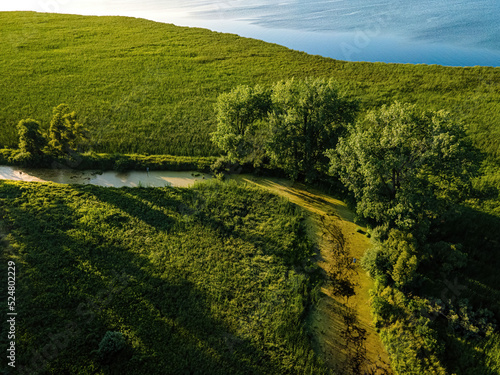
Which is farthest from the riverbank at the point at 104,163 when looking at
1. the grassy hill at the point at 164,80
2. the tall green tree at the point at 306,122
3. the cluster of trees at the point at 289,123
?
the tall green tree at the point at 306,122

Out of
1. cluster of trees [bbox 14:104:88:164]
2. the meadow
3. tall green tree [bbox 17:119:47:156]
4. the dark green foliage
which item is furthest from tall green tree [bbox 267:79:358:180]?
tall green tree [bbox 17:119:47:156]

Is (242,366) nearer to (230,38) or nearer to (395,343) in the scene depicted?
(395,343)

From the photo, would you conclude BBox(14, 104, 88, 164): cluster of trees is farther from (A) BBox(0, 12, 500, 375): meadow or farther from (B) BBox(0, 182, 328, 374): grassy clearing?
(B) BBox(0, 182, 328, 374): grassy clearing

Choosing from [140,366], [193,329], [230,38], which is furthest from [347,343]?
[230,38]

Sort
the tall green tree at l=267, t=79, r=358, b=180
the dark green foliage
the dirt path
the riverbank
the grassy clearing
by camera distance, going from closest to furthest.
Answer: the dark green foliage < the grassy clearing < the dirt path < the tall green tree at l=267, t=79, r=358, b=180 < the riverbank

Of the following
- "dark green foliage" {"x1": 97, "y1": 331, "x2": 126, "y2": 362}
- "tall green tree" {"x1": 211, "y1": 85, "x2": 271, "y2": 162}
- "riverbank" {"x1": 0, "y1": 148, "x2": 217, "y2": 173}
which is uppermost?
"tall green tree" {"x1": 211, "y1": 85, "x2": 271, "y2": 162}

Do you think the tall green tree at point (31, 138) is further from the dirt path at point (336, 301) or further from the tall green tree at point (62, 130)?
the dirt path at point (336, 301)
